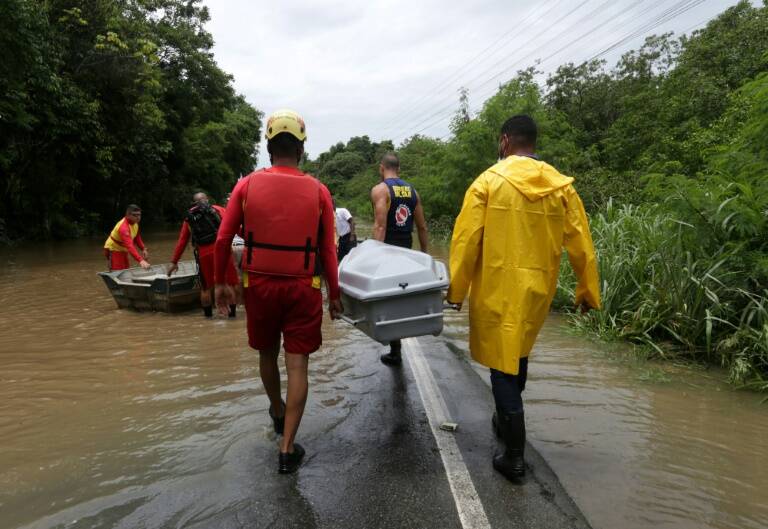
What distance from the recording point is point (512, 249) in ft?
9.68

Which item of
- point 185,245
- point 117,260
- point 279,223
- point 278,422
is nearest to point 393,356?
point 278,422

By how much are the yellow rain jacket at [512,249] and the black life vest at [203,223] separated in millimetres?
4756

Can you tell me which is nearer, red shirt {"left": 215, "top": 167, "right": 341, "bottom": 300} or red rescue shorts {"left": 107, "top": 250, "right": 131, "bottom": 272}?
red shirt {"left": 215, "top": 167, "right": 341, "bottom": 300}

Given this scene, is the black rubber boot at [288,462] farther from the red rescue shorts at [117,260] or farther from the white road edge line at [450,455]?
the red rescue shorts at [117,260]

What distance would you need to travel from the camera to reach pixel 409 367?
16.6 feet

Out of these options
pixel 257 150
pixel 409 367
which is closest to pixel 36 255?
pixel 409 367

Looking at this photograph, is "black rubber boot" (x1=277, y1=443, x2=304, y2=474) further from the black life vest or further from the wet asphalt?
the black life vest

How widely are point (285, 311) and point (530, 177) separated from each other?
1639 mm

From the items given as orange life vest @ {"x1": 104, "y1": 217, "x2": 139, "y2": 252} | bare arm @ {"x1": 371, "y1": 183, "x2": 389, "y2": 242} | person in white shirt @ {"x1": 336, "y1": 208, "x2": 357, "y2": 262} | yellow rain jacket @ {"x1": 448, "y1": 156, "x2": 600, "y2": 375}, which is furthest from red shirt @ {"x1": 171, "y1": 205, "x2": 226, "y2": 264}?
yellow rain jacket @ {"x1": 448, "y1": 156, "x2": 600, "y2": 375}

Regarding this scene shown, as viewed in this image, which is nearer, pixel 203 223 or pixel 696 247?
pixel 696 247

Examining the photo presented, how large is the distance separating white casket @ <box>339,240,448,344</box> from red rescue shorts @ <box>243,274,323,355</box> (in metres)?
0.31

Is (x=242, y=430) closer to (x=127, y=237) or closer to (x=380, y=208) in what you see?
(x=380, y=208)

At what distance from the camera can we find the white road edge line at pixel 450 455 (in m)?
2.61

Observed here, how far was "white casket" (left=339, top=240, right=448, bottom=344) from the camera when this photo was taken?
3.10m
